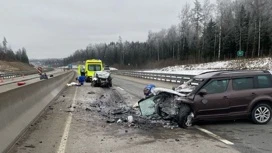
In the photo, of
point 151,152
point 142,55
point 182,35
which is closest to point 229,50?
point 182,35

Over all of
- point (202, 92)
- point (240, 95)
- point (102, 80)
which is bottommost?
point (102, 80)

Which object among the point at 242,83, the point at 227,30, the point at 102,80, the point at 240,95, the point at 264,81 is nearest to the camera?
the point at 240,95

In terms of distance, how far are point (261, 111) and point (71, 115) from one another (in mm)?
6479

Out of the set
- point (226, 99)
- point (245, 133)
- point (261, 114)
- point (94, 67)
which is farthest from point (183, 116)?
point (94, 67)

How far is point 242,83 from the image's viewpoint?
9.67 metres

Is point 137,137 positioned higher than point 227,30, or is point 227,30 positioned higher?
point 227,30

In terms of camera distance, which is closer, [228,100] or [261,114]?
[228,100]

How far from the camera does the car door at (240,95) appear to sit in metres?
9.34

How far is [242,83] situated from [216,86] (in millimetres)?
837

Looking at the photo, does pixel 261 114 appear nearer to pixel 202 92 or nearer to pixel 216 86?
pixel 216 86

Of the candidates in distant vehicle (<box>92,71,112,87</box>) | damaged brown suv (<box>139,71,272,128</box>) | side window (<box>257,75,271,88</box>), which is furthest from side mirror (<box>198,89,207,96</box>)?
distant vehicle (<box>92,71,112,87</box>)

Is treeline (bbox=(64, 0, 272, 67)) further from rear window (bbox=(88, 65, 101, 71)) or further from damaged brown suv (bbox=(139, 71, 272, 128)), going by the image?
damaged brown suv (bbox=(139, 71, 272, 128))

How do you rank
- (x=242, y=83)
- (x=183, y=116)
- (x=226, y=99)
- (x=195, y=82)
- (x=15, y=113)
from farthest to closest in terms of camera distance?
(x=195, y=82) < (x=242, y=83) < (x=226, y=99) < (x=183, y=116) < (x=15, y=113)

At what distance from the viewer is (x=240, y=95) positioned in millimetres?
9414
